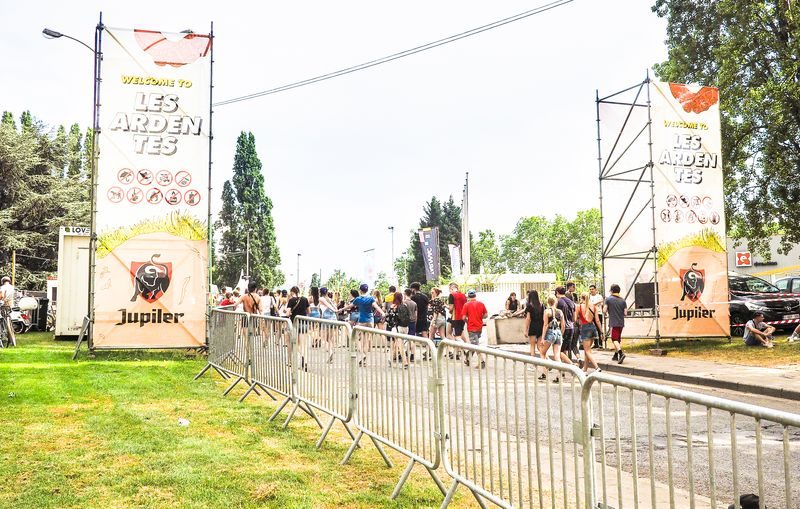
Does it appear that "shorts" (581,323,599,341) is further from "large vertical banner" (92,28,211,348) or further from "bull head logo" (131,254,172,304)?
"bull head logo" (131,254,172,304)

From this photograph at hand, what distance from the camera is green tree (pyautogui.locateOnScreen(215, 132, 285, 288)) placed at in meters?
81.8

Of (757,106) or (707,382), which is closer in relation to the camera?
(707,382)

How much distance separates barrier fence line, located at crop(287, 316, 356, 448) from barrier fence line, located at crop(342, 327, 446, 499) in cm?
19

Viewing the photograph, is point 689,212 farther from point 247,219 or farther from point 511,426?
point 247,219

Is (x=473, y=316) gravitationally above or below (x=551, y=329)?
above

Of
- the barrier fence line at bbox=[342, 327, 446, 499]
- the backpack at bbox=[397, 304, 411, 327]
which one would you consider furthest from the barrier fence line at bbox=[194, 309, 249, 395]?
the backpack at bbox=[397, 304, 411, 327]

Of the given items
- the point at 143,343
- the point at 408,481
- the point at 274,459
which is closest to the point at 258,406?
the point at 274,459

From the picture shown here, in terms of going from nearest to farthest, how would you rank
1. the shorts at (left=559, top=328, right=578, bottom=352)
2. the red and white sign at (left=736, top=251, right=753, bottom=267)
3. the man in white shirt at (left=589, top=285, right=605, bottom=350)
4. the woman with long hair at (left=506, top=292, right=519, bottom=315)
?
the shorts at (left=559, top=328, right=578, bottom=352) < the man in white shirt at (left=589, top=285, right=605, bottom=350) < the woman with long hair at (left=506, top=292, right=519, bottom=315) < the red and white sign at (left=736, top=251, right=753, bottom=267)

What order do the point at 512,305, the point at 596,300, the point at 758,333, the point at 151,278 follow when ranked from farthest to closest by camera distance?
the point at 512,305, the point at 596,300, the point at 758,333, the point at 151,278

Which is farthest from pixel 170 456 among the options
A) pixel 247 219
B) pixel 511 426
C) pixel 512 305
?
pixel 247 219

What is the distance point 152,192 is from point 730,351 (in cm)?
1509

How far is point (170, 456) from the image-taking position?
6547 mm

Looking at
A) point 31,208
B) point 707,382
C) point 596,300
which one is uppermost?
point 31,208

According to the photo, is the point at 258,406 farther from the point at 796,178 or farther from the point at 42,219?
the point at 42,219
